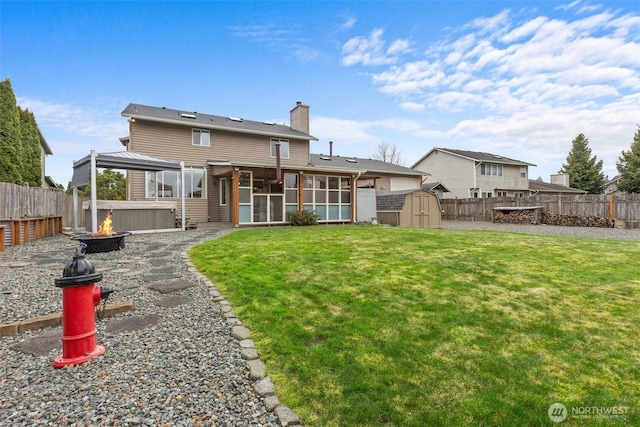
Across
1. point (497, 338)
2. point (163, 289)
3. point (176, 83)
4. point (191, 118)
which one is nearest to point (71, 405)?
point (163, 289)

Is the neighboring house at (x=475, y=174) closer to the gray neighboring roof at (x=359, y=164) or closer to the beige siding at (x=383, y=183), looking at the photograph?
the gray neighboring roof at (x=359, y=164)

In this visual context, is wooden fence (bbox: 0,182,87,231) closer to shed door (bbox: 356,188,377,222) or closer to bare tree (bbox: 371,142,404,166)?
shed door (bbox: 356,188,377,222)

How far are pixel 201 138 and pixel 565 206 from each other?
22.0 metres

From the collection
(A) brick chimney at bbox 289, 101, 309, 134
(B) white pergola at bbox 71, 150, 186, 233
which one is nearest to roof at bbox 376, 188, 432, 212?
(A) brick chimney at bbox 289, 101, 309, 134

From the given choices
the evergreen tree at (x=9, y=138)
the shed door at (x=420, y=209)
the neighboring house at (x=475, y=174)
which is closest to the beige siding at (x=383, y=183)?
the shed door at (x=420, y=209)

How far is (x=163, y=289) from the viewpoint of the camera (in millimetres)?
4430

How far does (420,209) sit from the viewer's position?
1678 cm

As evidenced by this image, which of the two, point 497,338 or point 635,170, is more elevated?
point 635,170

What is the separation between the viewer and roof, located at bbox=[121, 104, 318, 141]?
14.7 m

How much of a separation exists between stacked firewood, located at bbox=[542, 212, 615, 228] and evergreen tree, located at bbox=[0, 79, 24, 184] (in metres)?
31.2

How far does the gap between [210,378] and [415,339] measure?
72.0 inches

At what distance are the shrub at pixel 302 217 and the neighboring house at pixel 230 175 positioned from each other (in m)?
0.44

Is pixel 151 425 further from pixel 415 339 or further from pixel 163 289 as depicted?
pixel 163 289

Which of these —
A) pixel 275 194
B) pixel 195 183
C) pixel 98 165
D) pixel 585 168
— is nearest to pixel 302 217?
pixel 275 194
